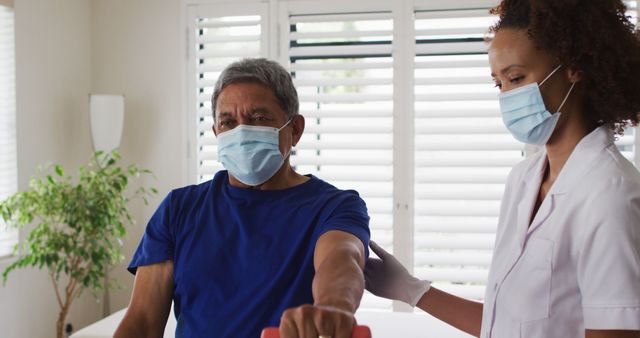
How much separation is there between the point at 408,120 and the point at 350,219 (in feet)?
8.20

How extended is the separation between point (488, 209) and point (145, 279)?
103 inches

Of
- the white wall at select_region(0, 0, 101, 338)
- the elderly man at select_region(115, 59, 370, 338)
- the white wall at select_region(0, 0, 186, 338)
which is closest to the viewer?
the elderly man at select_region(115, 59, 370, 338)

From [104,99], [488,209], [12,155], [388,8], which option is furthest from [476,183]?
[12,155]

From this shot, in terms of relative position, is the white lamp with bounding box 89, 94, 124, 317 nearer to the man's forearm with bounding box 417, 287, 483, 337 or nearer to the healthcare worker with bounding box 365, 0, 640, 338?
the man's forearm with bounding box 417, 287, 483, 337

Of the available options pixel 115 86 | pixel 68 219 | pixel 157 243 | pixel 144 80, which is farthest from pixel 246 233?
pixel 115 86

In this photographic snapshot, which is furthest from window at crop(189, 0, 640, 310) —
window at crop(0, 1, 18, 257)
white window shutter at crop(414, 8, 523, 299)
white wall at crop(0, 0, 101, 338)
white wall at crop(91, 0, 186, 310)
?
window at crop(0, 1, 18, 257)

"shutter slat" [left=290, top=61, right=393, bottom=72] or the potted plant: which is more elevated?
"shutter slat" [left=290, top=61, right=393, bottom=72]

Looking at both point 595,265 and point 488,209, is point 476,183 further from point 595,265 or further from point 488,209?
point 595,265

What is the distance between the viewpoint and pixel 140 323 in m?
1.43

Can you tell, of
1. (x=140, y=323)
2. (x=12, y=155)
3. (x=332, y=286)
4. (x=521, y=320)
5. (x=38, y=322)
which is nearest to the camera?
(x=332, y=286)

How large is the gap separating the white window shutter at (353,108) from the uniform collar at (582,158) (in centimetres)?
254

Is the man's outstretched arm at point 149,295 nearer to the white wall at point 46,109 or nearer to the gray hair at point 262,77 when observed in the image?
the gray hair at point 262,77

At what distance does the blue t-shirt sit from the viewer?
1328 millimetres

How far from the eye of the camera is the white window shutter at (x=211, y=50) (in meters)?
3.99
